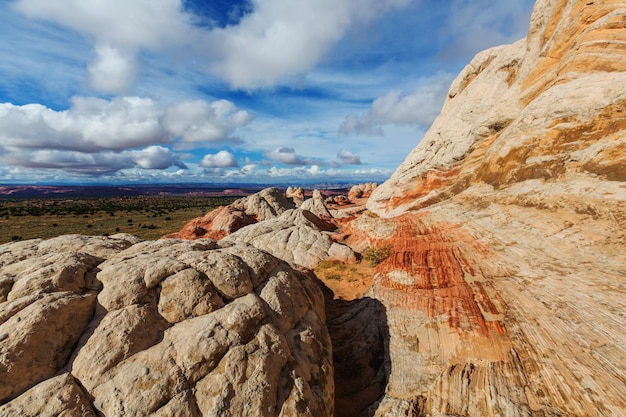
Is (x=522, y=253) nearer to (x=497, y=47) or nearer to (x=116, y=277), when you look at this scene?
(x=116, y=277)

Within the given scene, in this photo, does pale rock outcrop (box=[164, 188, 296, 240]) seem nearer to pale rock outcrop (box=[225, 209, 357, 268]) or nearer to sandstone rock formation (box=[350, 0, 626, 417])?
pale rock outcrop (box=[225, 209, 357, 268])

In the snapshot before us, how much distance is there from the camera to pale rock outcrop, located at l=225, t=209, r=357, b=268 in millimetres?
26219

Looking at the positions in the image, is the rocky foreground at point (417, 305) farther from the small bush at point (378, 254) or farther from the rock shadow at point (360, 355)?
the small bush at point (378, 254)

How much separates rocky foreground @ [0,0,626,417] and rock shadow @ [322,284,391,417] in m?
0.08

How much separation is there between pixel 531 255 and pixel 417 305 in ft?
19.8

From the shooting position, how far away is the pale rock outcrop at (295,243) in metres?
26.2

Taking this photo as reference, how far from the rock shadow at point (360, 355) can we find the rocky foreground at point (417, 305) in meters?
0.08

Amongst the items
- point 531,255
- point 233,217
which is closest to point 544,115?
point 531,255

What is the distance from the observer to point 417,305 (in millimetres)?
14719

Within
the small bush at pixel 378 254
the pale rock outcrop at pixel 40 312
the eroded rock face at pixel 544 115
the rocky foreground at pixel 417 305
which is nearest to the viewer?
the pale rock outcrop at pixel 40 312

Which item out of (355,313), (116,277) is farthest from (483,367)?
(116,277)

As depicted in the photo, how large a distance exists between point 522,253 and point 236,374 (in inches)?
570

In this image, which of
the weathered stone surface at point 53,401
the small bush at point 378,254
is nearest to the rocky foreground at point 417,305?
the weathered stone surface at point 53,401

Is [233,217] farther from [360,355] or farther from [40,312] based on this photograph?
[40,312]
